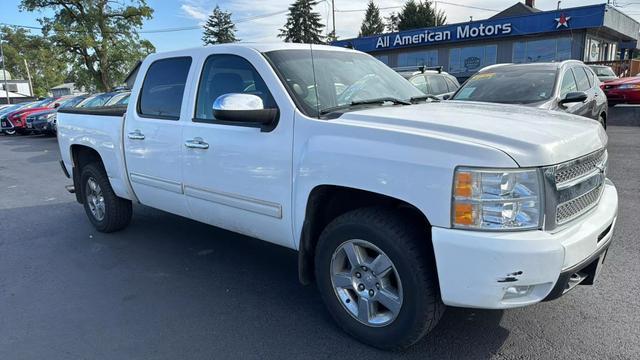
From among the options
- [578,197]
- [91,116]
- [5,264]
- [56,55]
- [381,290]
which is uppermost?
[56,55]

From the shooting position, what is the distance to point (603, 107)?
8.38 meters

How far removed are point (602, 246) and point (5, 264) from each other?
5.13 metres

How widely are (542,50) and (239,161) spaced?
26679 mm

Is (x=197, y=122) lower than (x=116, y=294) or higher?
higher

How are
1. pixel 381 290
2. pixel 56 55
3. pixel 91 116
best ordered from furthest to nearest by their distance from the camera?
pixel 56 55
pixel 91 116
pixel 381 290

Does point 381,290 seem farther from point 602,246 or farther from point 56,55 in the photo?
point 56,55

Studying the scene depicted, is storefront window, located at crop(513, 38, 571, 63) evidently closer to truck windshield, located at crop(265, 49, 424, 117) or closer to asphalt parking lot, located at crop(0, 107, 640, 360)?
asphalt parking lot, located at crop(0, 107, 640, 360)

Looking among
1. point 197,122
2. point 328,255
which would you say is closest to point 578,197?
point 328,255

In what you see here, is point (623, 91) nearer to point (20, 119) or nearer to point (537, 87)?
point (537, 87)

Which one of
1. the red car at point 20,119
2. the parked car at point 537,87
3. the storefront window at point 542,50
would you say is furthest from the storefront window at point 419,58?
the parked car at point 537,87

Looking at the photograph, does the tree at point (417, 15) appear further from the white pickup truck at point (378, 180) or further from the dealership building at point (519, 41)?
the white pickup truck at point (378, 180)

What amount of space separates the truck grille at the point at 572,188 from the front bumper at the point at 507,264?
3.5 inches

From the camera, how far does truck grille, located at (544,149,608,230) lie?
91.9 inches

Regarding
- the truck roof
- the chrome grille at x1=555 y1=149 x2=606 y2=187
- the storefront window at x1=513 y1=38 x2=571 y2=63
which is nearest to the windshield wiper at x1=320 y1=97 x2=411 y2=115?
the truck roof
